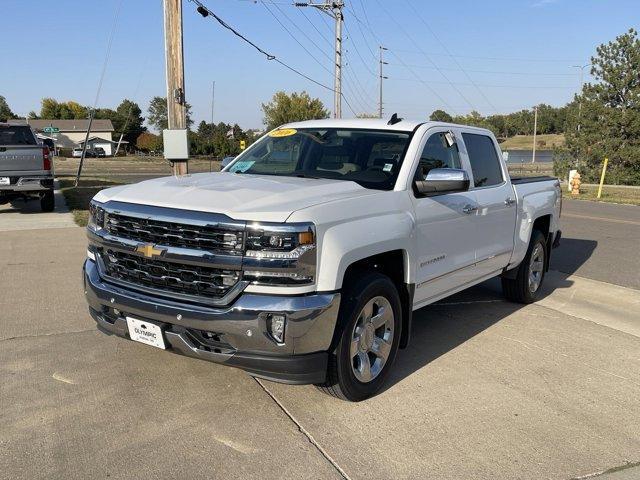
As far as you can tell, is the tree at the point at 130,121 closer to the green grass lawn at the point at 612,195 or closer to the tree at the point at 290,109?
the tree at the point at 290,109

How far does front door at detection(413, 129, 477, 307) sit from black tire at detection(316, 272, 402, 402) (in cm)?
52

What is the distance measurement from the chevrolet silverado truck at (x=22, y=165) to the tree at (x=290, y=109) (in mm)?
51288

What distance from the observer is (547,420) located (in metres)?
3.80

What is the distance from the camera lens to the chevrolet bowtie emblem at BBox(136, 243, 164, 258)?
3.59m

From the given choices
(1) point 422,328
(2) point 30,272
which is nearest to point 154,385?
(1) point 422,328

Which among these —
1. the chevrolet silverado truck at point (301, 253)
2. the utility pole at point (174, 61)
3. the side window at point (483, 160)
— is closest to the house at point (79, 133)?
the utility pole at point (174, 61)

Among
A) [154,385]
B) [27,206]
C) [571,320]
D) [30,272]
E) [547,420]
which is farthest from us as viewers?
[27,206]

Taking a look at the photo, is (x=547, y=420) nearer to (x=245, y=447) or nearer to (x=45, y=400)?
(x=245, y=447)

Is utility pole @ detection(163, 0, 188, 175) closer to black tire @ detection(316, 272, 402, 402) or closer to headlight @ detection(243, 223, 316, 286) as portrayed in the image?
black tire @ detection(316, 272, 402, 402)

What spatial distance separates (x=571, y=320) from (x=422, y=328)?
1637 mm

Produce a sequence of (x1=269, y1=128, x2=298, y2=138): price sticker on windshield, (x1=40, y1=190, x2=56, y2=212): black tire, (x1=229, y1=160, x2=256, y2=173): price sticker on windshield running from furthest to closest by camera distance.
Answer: (x1=40, y1=190, x2=56, y2=212): black tire, (x1=269, y1=128, x2=298, y2=138): price sticker on windshield, (x1=229, y1=160, x2=256, y2=173): price sticker on windshield

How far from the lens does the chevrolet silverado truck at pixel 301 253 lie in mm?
3373

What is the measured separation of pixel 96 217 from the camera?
13.5ft

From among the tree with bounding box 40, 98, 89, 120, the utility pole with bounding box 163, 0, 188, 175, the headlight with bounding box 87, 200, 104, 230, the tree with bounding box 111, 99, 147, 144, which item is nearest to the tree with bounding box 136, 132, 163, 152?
the tree with bounding box 111, 99, 147, 144
